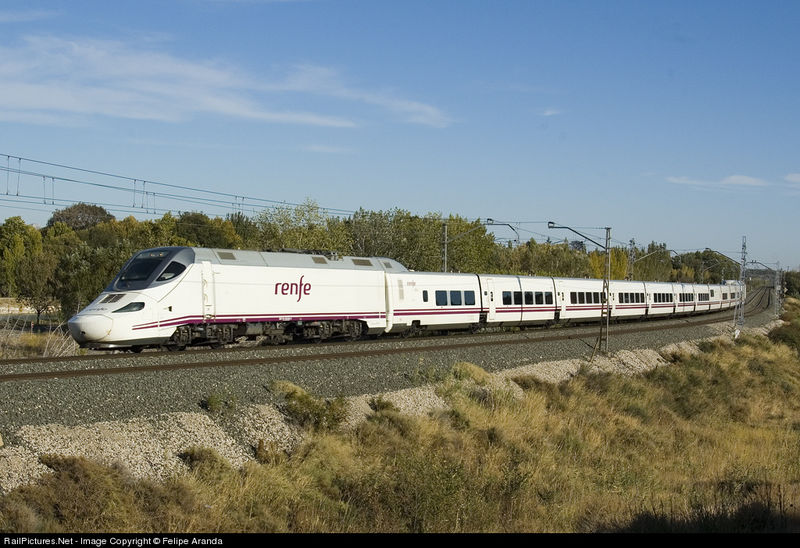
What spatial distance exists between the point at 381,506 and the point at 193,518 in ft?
10.7

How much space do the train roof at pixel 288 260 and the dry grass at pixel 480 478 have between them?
7.17m

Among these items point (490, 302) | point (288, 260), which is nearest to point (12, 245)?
point (490, 302)

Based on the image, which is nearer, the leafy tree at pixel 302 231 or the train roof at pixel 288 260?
the train roof at pixel 288 260

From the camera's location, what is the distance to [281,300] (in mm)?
25312

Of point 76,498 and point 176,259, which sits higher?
point 176,259

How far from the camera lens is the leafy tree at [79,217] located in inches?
5239

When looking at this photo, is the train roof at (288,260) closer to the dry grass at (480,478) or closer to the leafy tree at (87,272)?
the dry grass at (480,478)

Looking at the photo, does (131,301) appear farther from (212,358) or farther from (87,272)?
(87,272)

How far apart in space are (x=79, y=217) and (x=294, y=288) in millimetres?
118588

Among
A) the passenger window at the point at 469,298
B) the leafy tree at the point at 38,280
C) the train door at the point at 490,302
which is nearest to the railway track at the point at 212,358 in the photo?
the passenger window at the point at 469,298


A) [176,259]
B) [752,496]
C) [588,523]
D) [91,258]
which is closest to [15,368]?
[176,259]

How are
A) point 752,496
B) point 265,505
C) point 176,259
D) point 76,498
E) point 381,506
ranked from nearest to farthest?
point 76,498 → point 265,505 → point 381,506 → point 752,496 → point 176,259

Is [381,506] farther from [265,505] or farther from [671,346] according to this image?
[671,346]

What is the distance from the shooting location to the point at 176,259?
72.2 ft
